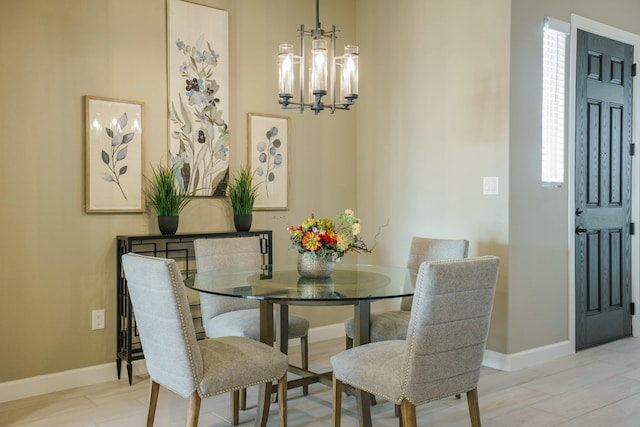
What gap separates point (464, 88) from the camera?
159 inches

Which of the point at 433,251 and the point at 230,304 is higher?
the point at 433,251

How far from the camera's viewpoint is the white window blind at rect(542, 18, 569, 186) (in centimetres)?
402

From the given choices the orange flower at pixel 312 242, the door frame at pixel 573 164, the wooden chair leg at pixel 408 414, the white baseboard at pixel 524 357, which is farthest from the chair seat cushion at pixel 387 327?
the door frame at pixel 573 164

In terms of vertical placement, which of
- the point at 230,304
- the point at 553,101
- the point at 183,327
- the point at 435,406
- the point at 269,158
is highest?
the point at 553,101

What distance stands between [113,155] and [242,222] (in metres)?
0.94

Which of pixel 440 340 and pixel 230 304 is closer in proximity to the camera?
pixel 440 340

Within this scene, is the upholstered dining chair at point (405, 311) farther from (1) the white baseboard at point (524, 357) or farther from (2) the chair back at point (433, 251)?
(1) the white baseboard at point (524, 357)

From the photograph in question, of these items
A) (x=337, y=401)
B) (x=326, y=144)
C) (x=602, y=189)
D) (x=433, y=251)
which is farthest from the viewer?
(x=326, y=144)

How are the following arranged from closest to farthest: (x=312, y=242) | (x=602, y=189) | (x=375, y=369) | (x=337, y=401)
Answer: (x=375, y=369)
(x=337, y=401)
(x=312, y=242)
(x=602, y=189)

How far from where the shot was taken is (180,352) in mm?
2234

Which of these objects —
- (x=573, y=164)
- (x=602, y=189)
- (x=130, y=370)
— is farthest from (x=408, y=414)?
(x=602, y=189)

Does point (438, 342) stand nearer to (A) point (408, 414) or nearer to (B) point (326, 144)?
(A) point (408, 414)

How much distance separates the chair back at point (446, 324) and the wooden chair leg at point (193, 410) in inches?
31.2

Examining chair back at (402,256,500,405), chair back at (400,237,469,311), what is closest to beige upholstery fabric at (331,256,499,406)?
chair back at (402,256,500,405)
